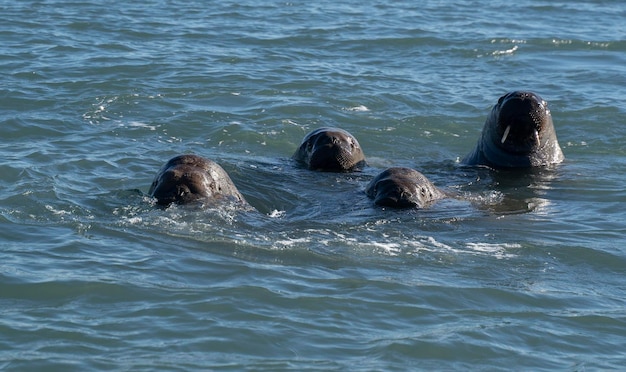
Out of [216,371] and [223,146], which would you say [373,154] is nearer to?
[223,146]

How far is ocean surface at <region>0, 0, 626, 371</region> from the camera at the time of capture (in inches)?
311

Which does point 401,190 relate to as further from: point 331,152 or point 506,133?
point 506,133

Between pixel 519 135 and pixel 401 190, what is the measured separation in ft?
8.82

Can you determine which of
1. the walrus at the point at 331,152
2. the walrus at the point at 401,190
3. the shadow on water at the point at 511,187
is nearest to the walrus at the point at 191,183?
the walrus at the point at 401,190

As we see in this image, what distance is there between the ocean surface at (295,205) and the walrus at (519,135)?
0.25 metres

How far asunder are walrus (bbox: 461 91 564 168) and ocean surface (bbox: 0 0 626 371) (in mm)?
249

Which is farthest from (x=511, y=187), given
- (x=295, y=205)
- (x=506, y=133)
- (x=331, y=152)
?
(x=295, y=205)

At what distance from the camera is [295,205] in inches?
458

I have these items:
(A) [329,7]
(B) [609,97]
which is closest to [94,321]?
(B) [609,97]

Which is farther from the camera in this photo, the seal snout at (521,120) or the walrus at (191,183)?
the seal snout at (521,120)

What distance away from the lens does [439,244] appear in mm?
10062

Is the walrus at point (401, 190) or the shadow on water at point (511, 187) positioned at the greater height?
the walrus at point (401, 190)

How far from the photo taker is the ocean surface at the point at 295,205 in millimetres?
7910

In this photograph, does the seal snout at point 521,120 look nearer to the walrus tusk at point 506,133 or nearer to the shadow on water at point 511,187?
the walrus tusk at point 506,133
